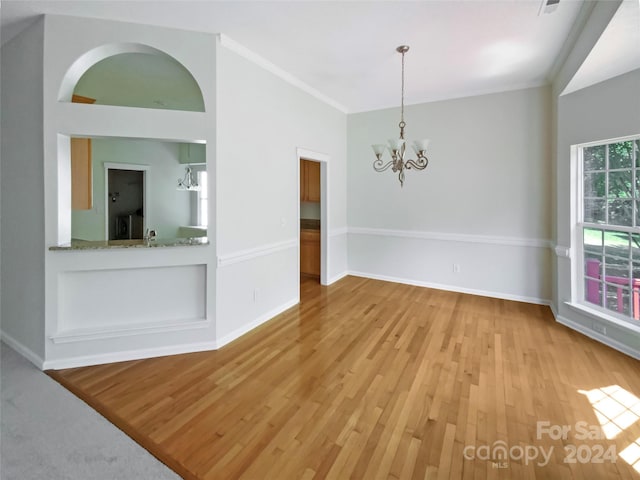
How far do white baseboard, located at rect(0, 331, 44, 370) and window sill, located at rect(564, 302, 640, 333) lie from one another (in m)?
5.23

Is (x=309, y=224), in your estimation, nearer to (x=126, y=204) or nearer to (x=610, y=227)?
(x=126, y=204)

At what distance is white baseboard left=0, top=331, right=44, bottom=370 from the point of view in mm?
2639

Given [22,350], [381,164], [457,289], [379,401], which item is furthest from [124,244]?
[457,289]

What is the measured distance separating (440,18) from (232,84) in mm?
1984

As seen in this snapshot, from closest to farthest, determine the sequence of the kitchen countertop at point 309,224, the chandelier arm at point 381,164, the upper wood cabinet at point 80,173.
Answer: the upper wood cabinet at point 80,173, the chandelier arm at point 381,164, the kitchen countertop at point 309,224

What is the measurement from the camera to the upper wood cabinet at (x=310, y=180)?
566 centimetres

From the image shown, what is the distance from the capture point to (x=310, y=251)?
571cm

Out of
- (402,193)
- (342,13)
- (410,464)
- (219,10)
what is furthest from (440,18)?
(410,464)

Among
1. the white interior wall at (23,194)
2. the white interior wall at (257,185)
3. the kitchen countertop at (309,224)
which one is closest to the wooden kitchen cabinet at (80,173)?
the white interior wall at (23,194)

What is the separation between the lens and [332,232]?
5.26 meters

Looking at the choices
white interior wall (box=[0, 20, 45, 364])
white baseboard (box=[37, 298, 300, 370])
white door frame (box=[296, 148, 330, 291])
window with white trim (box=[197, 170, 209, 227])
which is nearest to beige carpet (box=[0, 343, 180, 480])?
white baseboard (box=[37, 298, 300, 370])

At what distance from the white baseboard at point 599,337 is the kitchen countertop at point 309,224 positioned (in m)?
3.90

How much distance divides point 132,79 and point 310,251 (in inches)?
143

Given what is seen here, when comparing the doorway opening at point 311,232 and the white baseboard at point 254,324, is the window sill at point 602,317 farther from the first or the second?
the doorway opening at point 311,232
